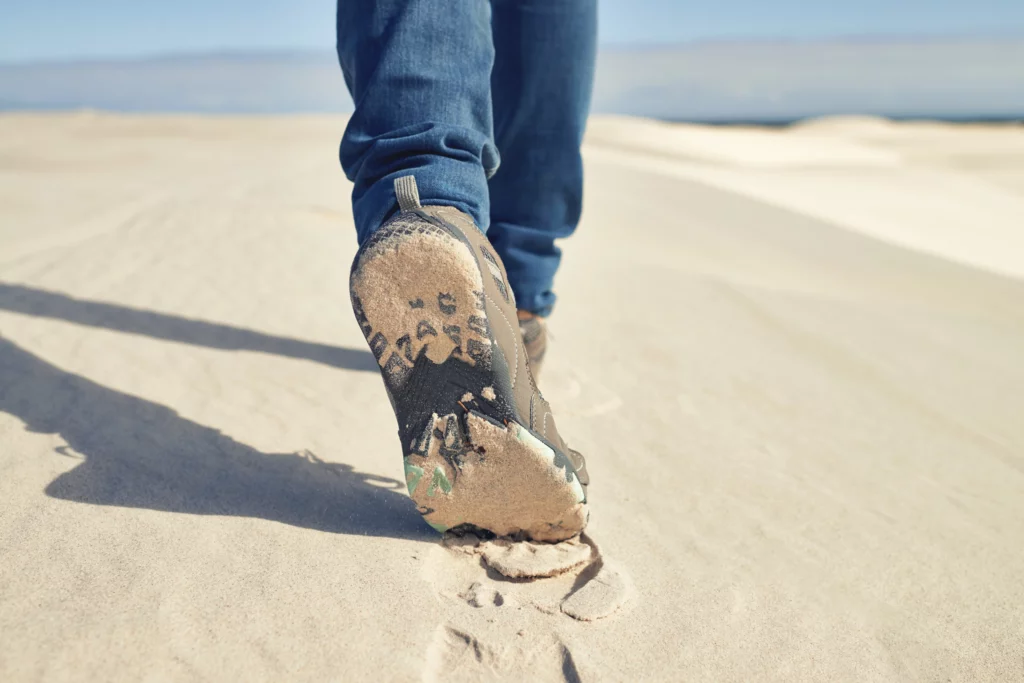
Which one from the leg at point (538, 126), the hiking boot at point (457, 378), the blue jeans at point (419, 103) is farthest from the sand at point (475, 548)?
the blue jeans at point (419, 103)

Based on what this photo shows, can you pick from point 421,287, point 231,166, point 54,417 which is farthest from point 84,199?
point 421,287

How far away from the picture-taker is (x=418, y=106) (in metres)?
1.11

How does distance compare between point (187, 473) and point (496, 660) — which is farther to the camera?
point (187, 473)

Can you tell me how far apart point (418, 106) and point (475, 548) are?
2.12ft

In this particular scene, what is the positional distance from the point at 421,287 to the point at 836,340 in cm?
217

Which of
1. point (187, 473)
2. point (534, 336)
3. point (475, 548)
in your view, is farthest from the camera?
point (534, 336)

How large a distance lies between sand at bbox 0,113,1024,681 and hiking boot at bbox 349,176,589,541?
11cm

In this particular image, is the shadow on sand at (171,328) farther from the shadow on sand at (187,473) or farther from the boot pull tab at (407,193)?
the boot pull tab at (407,193)

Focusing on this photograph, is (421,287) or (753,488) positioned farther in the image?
(753,488)

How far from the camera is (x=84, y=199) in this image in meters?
4.42

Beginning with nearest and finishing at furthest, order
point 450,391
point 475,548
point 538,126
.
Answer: point 450,391
point 475,548
point 538,126

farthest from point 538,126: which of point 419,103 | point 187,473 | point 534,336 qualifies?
point 187,473

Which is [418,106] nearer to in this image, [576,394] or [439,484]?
[439,484]

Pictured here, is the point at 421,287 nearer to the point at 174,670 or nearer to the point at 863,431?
the point at 174,670
